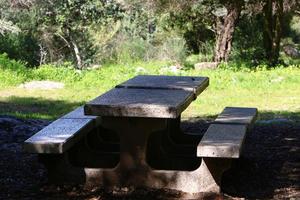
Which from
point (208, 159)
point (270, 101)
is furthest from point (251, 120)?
point (270, 101)

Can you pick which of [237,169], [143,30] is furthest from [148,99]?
[143,30]

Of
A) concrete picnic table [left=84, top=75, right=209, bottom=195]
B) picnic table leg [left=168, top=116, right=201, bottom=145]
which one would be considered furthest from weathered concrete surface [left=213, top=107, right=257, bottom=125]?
concrete picnic table [left=84, top=75, right=209, bottom=195]

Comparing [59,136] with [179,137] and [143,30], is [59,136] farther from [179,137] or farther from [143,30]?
[143,30]

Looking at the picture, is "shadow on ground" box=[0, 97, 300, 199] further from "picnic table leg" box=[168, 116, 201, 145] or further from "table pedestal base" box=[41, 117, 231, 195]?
"picnic table leg" box=[168, 116, 201, 145]

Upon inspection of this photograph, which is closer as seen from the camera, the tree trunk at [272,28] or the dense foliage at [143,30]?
the tree trunk at [272,28]

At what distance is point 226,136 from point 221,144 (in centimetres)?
35

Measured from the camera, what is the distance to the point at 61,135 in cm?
444

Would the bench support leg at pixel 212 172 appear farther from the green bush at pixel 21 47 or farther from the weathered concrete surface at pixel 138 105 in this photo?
the green bush at pixel 21 47

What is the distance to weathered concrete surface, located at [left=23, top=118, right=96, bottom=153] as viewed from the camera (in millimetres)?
4152

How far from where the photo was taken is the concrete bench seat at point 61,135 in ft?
13.6

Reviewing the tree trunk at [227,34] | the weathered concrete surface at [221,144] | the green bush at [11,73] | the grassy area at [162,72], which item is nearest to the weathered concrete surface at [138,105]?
the weathered concrete surface at [221,144]

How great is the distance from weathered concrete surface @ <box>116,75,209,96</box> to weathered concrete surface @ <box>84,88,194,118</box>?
0.57 metres

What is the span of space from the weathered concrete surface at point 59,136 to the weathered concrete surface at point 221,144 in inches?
37.2

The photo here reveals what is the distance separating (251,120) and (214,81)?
19.7 ft
